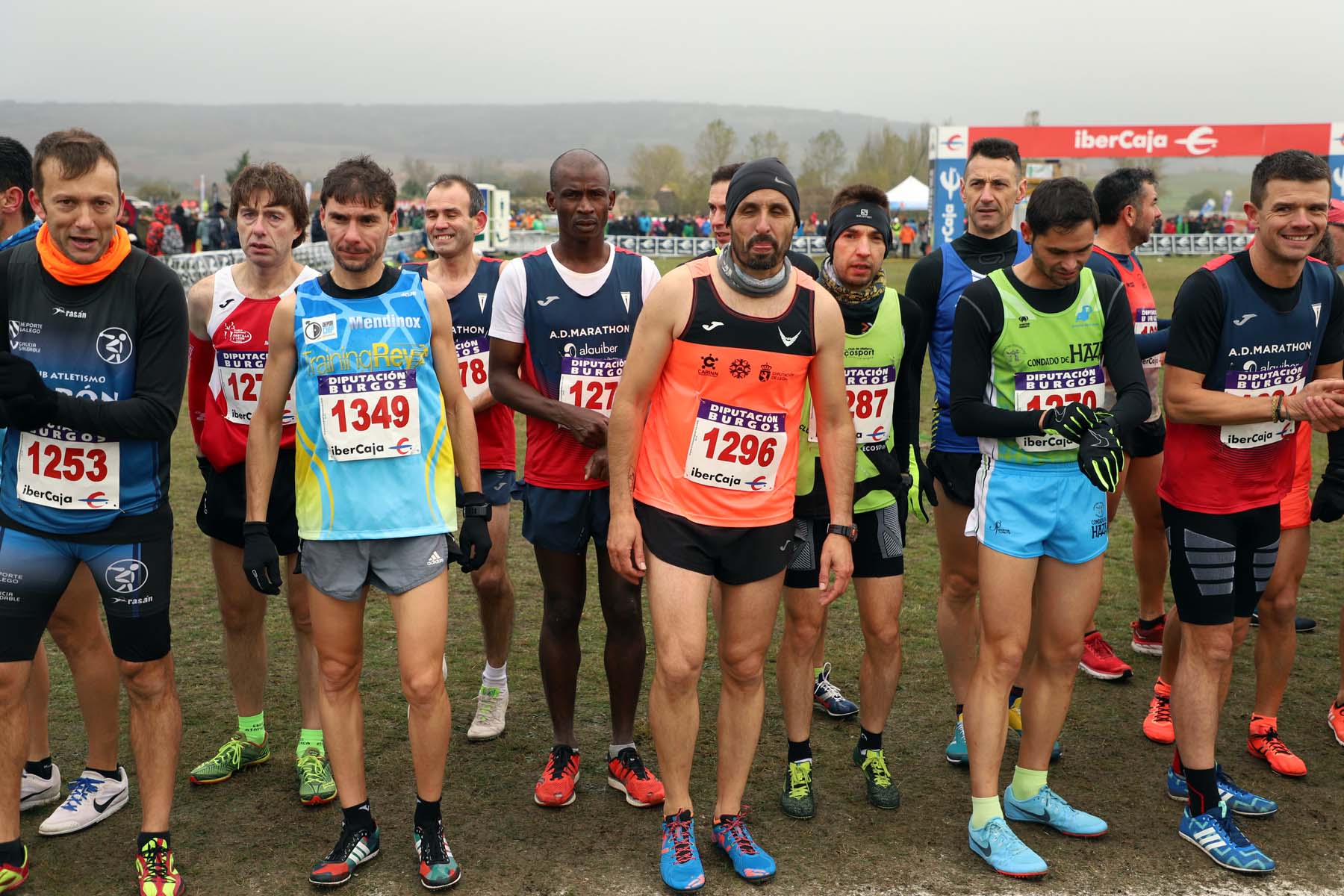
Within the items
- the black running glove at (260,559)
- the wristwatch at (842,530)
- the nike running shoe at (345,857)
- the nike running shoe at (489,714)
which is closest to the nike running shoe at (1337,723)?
the wristwatch at (842,530)

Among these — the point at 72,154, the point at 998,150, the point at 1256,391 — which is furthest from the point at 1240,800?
the point at 72,154

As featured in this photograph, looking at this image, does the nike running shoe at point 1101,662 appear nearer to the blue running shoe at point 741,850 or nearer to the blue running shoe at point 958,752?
the blue running shoe at point 958,752

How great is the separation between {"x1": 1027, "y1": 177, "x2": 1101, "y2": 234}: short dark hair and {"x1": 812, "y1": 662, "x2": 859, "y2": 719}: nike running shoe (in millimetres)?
2458

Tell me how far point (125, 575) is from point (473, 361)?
2.09m

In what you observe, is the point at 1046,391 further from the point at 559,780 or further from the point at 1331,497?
the point at 559,780

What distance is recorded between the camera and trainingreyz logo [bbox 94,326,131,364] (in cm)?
397

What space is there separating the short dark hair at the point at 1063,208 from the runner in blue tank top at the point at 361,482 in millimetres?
2145

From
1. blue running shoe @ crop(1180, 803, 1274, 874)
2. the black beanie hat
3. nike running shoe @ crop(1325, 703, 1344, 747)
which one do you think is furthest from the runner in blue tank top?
nike running shoe @ crop(1325, 703, 1344, 747)

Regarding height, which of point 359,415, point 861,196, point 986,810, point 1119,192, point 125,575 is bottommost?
point 986,810

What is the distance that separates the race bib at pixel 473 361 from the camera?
18.5 ft

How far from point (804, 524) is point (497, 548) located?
158 cm

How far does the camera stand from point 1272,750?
16.2 ft

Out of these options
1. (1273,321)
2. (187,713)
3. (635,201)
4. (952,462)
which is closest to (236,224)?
(187,713)

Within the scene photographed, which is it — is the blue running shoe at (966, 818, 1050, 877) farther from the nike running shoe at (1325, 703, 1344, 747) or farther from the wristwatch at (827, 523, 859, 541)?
the nike running shoe at (1325, 703, 1344, 747)
